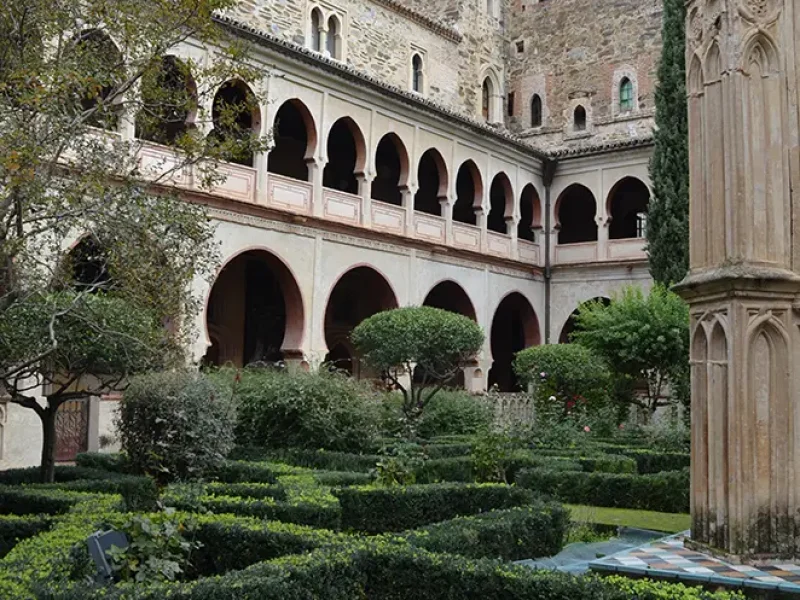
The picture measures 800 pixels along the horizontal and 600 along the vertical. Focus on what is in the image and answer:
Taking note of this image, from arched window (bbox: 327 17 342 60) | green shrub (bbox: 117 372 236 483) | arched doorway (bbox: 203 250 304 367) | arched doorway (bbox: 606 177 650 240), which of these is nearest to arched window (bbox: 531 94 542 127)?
arched doorway (bbox: 606 177 650 240)

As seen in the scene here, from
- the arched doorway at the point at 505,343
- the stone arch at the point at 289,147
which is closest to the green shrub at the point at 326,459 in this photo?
the stone arch at the point at 289,147

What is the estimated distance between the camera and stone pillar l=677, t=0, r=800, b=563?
6859mm

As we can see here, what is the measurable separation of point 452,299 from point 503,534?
21.1 m

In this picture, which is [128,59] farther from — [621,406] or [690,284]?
[621,406]

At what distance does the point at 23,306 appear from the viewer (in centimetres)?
949

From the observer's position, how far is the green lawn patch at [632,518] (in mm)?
10008

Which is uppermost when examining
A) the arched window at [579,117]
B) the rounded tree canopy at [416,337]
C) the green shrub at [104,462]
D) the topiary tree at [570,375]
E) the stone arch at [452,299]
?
the arched window at [579,117]

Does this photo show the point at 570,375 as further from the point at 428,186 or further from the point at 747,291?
the point at 747,291

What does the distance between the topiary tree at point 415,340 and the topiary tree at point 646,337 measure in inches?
103

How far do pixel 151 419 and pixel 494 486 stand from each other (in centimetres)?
494

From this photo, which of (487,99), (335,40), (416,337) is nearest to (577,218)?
(487,99)

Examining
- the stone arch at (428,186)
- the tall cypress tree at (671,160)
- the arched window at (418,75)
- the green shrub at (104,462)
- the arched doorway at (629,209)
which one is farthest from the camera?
the arched doorway at (629,209)

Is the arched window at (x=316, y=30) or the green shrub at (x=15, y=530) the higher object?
the arched window at (x=316, y=30)

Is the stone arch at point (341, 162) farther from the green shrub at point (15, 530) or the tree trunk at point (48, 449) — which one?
the green shrub at point (15, 530)
